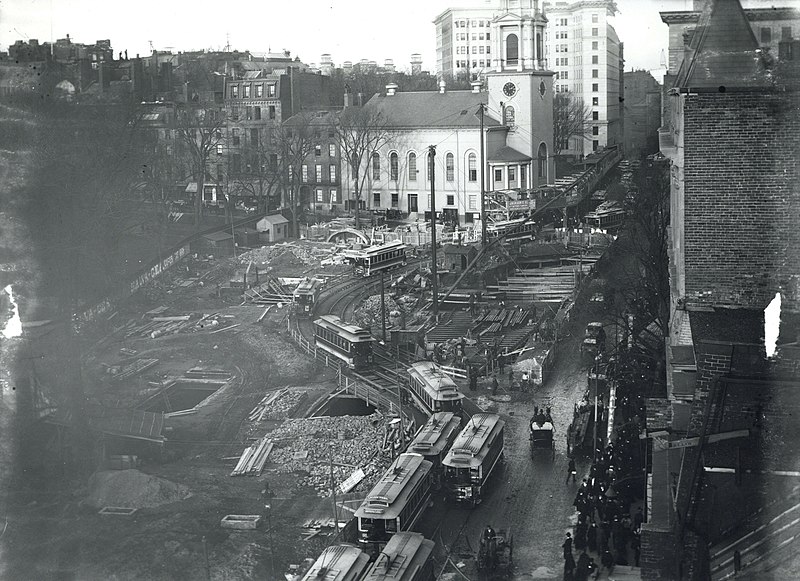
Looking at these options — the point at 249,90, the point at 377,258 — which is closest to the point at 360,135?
the point at 249,90

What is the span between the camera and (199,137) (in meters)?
59.8

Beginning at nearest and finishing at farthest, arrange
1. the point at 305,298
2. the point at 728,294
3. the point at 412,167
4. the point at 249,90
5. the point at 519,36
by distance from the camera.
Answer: the point at 728,294, the point at 305,298, the point at 412,167, the point at 519,36, the point at 249,90

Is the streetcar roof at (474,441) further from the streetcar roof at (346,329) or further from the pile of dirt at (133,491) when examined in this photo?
the streetcar roof at (346,329)

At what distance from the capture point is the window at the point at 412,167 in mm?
52709

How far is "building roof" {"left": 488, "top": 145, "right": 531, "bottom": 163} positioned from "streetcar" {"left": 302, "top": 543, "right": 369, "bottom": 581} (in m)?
38.2

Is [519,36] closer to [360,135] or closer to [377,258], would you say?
[360,135]

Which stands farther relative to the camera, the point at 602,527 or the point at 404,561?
the point at 602,527

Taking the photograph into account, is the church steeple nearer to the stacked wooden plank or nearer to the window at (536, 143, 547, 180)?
the window at (536, 143, 547, 180)

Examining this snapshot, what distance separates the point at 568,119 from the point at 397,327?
43.7 m

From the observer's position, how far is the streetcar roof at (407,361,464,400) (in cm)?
2330

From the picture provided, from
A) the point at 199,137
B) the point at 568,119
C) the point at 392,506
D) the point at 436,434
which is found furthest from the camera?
the point at 568,119

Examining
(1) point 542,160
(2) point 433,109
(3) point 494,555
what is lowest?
A: (3) point 494,555

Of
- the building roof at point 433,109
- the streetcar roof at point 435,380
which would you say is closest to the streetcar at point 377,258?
the building roof at point 433,109

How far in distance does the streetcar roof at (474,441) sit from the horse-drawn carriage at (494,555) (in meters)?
2.39
